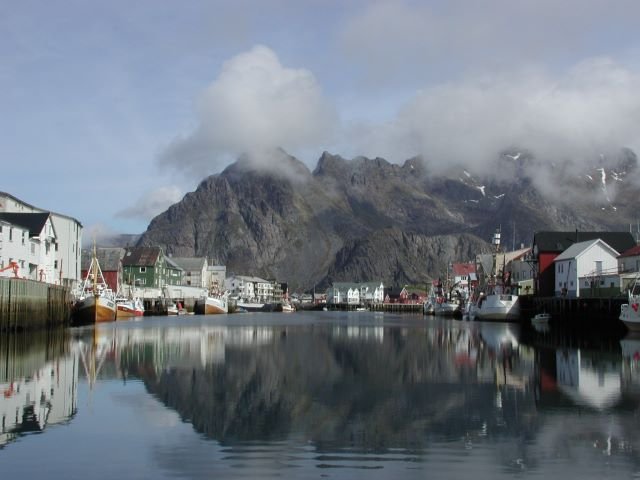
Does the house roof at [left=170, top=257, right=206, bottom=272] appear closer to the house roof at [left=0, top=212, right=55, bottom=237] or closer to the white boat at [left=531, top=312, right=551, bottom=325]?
the house roof at [left=0, top=212, right=55, bottom=237]

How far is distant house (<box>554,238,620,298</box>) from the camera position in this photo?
77.2m

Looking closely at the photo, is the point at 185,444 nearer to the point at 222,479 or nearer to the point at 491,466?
the point at 222,479

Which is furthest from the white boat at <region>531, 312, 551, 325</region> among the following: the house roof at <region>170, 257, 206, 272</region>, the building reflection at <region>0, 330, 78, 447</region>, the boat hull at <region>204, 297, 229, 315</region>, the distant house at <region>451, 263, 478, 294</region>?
the house roof at <region>170, 257, 206, 272</region>

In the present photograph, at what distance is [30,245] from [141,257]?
Answer: 7351cm

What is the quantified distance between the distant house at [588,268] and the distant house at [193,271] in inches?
4178

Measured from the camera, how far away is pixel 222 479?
1313 centimetres

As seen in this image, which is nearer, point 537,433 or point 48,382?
point 537,433

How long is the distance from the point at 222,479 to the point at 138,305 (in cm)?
9447

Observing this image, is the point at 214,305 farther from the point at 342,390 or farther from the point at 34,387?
the point at 342,390

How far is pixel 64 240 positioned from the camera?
8262 cm

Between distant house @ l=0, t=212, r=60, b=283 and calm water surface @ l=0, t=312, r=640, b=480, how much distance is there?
25.0m

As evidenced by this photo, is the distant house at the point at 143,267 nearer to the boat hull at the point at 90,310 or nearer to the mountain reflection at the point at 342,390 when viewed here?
the boat hull at the point at 90,310

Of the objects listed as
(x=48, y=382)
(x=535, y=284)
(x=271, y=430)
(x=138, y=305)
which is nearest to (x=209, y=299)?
(x=138, y=305)

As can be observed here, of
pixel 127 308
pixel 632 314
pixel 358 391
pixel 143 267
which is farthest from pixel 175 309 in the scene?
pixel 358 391
